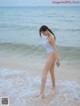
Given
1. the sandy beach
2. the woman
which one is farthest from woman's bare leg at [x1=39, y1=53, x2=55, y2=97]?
the sandy beach

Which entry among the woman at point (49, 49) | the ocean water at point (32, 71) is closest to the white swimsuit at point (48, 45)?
the woman at point (49, 49)

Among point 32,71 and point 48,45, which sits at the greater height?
point 48,45

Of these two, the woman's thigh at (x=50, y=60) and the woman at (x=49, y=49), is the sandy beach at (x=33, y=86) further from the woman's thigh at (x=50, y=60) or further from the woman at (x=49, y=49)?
the woman's thigh at (x=50, y=60)

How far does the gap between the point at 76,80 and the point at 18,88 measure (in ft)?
2.91

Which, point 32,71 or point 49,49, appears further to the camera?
point 32,71

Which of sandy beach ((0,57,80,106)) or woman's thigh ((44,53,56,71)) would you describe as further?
woman's thigh ((44,53,56,71))

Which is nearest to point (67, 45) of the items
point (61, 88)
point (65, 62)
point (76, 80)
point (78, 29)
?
point (65, 62)

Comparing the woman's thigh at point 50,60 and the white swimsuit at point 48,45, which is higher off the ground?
the white swimsuit at point 48,45

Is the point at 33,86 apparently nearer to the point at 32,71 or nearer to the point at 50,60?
the point at 50,60

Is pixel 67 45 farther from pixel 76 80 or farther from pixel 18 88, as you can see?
pixel 18 88

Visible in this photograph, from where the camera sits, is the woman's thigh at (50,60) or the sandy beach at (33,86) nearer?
the sandy beach at (33,86)

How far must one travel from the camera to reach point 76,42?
7328mm

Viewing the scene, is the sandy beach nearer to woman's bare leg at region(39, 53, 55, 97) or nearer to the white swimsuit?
woman's bare leg at region(39, 53, 55, 97)

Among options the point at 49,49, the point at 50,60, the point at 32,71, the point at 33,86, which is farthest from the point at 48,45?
the point at 32,71
